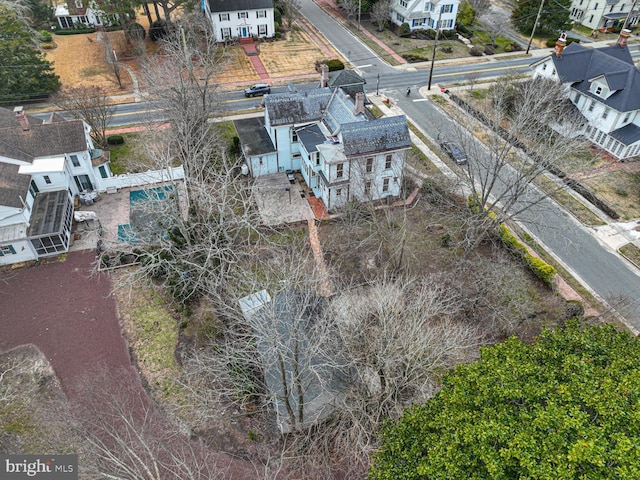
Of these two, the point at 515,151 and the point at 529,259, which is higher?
the point at 515,151

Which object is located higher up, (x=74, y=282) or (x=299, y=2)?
(x=299, y=2)

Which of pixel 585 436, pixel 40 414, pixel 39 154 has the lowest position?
pixel 40 414


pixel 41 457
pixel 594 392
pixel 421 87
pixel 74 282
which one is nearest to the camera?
pixel 594 392

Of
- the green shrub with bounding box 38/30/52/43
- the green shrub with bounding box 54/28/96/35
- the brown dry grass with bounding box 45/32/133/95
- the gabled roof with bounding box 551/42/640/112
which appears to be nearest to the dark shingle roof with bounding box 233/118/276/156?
the brown dry grass with bounding box 45/32/133/95

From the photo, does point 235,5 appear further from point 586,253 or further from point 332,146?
point 586,253

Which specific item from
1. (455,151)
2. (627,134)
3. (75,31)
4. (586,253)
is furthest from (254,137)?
(75,31)

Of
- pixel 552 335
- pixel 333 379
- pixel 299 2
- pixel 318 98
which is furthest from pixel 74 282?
pixel 299 2

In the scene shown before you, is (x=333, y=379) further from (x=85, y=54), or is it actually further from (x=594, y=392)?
(x=85, y=54)
